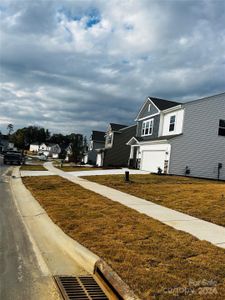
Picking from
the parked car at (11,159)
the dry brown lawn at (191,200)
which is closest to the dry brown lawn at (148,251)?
the dry brown lawn at (191,200)

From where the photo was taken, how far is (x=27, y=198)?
14406 mm

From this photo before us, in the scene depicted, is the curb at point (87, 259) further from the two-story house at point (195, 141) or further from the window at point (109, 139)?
the window at point (109, 139)

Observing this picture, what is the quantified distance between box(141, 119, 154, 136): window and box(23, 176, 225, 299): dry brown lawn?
78.2 feet

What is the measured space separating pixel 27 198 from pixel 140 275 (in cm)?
993

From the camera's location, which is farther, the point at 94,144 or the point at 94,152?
the point at 94,152

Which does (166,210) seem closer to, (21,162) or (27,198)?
(27,198)

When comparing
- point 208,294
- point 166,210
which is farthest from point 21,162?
point 208,294

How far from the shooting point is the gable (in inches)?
1332

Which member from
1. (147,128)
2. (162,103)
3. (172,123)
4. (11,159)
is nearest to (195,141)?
(172,123)

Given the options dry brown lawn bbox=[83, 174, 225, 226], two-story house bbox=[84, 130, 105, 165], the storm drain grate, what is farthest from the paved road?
two-story house bbox=[84, 130, 105, 165]

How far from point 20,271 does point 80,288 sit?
43.7 inches

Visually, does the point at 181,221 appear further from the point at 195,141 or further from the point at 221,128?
the point at 221,128

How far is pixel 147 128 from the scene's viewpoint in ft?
117

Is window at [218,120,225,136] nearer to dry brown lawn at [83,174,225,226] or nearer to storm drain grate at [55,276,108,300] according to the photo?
dry brown lawn at [83,174,225,226]
